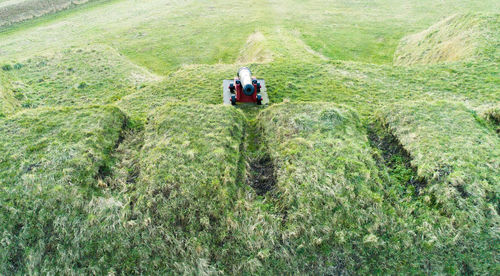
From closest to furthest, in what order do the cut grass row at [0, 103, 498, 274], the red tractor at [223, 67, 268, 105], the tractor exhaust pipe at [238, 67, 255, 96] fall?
1. the cut grass row at [0, 103, 498, 274]
2. the tractor exhaust pipe at [238, 67, 255, 96]
3. the red tractor at [223, 67, 268, 105]

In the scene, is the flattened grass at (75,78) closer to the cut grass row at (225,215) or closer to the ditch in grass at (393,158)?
the cut grass row at (225,215)

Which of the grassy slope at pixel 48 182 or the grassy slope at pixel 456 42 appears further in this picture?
the grassy slope at pixel 456 42

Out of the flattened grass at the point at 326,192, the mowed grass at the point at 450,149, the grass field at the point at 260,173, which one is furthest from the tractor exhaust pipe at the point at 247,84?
the mowed grass at the point at 450,149

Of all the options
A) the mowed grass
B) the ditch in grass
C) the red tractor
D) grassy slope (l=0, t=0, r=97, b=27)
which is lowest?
the ditch in grass

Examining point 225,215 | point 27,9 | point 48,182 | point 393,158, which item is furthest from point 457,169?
point 27,9

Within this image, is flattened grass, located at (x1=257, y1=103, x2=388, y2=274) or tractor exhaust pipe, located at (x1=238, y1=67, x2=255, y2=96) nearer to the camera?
flattened grass, located at (x1=257, y1=103, x2=388, y2=274)

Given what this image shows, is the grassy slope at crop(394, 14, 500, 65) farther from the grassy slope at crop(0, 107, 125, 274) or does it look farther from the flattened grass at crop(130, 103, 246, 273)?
the grassy slope at crop(0, 107, 125, 274)

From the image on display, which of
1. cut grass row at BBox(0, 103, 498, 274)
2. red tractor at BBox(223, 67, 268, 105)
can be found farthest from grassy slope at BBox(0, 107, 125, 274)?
red tractor at BBox(223, 67, 268, 105)
